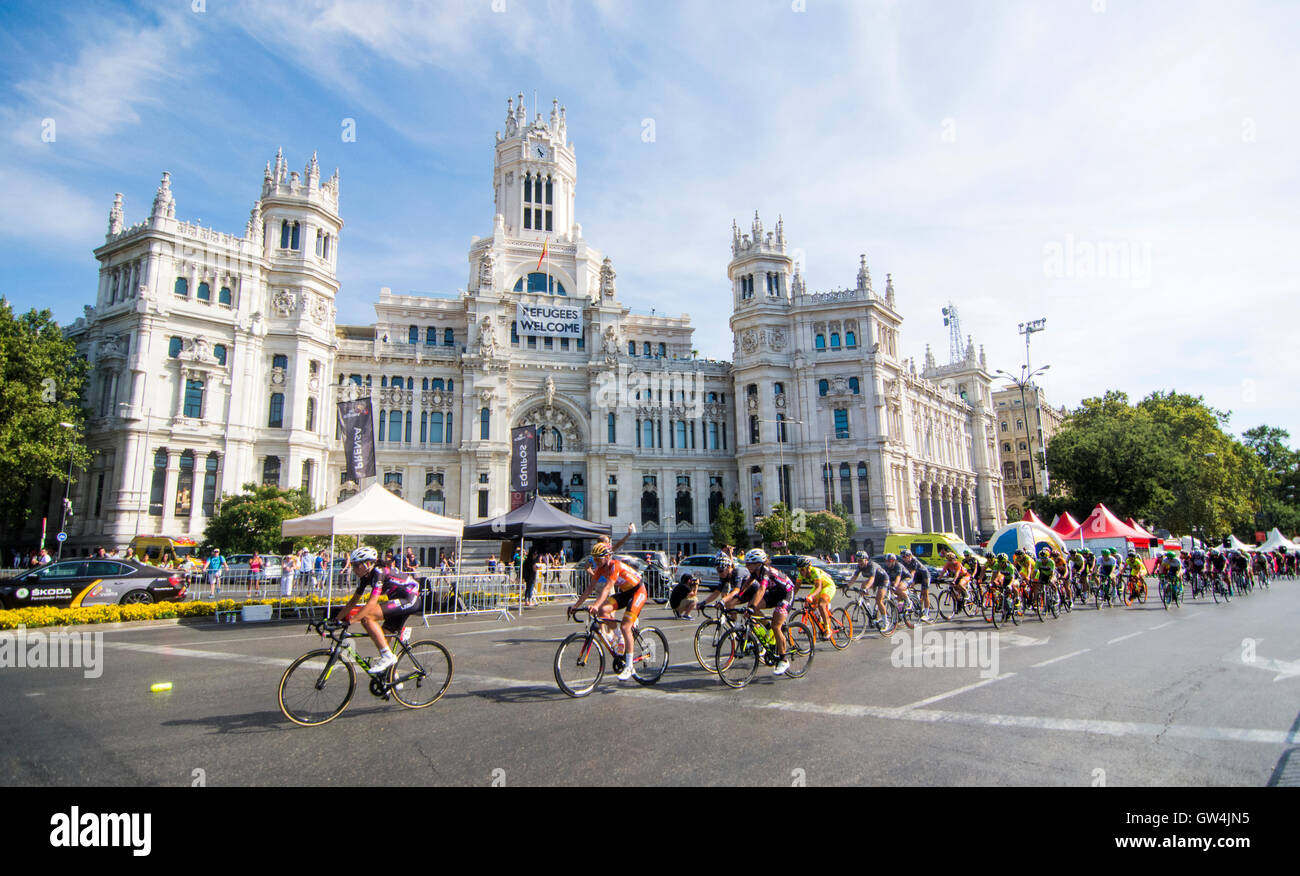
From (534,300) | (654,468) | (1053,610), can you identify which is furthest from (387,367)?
(1053,610)

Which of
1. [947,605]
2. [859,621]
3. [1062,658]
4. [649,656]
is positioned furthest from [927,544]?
[649,656]

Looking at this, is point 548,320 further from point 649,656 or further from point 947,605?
point 649,656

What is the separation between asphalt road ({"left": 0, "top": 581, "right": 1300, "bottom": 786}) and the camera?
226 inches

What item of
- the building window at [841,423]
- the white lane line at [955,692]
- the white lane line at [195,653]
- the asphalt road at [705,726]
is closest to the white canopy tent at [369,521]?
the white lane line at [195,653]

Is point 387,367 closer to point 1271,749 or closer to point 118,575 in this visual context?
point 118,575

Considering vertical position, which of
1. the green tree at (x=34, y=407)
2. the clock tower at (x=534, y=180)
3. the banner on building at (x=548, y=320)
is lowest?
the green tree at (x=34, y=407)

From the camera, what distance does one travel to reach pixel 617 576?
9008mm

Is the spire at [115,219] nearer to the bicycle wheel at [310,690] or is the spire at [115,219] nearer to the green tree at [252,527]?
the green tree at [252,527]

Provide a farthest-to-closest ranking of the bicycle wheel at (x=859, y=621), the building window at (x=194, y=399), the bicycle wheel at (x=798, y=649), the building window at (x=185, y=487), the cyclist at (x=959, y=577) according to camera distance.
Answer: the building window at (x=194, y=399), the building window at (x=185, y=487), the cyclist at (x=959, y=577), the bicycle wheel at (x=859, y=621), the bicycle wheel at (x=798, y=649)

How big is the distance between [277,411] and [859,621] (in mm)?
43573

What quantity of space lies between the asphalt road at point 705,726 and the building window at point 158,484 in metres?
34.9

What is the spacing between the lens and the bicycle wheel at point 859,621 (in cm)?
1484
